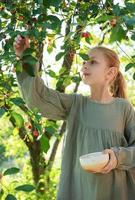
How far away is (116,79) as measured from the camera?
2664 millimetres

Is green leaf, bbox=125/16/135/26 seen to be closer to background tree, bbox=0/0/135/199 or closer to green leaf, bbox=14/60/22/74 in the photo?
background tree, bbox=0/0/135/199

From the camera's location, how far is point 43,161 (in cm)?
512

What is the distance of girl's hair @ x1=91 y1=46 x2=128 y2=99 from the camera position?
8.38ft

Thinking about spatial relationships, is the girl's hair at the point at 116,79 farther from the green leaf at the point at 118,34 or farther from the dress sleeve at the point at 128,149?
the green leaf at the point at 118,34

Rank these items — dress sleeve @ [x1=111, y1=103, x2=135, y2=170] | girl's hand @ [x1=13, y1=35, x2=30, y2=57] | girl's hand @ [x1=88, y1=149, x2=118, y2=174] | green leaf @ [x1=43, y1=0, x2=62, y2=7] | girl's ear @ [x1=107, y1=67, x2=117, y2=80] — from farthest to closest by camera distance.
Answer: girl's ear @ [x1=107, y1=67, x2=117, y2=80]
dress sleeve @ [x1=111, y1=103, x2=135, y2=170]
girl's hand @ [x1=88, y1=149, x2=118, y2=174]
girl's hand @ [x1=13, y1=35, x2=30, y2=57]
green leaf @ [x1=43, y1=0, x2=62, y2=7]

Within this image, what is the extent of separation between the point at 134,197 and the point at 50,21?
3.03 ft

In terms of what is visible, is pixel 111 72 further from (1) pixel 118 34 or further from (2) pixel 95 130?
(1) pixel 118 34

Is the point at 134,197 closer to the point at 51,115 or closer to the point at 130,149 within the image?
the point at 130,149

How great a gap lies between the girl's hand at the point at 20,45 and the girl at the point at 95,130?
24 centimetres

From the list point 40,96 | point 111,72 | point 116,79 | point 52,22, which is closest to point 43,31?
point 52,22

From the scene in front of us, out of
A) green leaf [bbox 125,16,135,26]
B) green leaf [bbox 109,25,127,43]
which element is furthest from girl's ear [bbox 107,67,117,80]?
green leaf [bbox 125,16,135,26]

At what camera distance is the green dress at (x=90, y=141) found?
238 centimetres

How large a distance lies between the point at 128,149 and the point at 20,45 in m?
0.71

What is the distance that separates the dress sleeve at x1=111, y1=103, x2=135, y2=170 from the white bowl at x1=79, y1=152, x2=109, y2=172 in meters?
0.13
